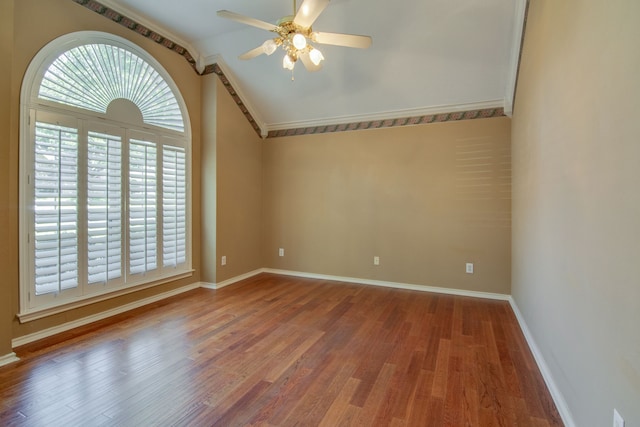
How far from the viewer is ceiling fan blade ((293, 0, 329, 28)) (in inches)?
76.7

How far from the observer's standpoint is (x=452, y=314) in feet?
10.7

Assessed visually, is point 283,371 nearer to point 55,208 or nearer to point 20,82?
point 55,208

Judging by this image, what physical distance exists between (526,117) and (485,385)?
2262mm

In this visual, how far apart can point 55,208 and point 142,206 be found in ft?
2.71

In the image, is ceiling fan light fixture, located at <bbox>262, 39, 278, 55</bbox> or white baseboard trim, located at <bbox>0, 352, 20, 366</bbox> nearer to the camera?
white baseboard trim, located at <bbox>0, 352, 20, 366</bbox>

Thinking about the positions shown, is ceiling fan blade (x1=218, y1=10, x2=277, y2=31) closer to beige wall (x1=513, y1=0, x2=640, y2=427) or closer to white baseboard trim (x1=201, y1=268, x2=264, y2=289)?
beige wall (x1=513, y1=0, x2=640, y2=427)

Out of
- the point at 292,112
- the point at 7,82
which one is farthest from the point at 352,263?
the point at 7,82

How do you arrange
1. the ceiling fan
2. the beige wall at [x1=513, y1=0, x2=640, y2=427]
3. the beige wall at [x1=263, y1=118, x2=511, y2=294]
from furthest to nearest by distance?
the beige wall at [x1=263, y1=118, x2=511, y2=294], the ceiling fan, the beige wall at [x1=513, y1=0, x2=640, y2=427]

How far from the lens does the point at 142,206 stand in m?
3.38

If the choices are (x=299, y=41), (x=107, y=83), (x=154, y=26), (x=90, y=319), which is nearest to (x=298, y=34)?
(x=299, y=41)

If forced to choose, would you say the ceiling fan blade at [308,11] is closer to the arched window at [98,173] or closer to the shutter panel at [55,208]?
the arched window at [98,173]

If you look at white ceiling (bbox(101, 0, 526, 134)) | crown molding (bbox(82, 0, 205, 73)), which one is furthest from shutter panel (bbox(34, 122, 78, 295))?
white ceiling (bbox(101, 0, 526, 134))

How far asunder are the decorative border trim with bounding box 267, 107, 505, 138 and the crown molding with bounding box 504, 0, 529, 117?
0.20 metres

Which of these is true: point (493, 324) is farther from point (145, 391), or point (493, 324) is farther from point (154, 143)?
point (154, 143)
